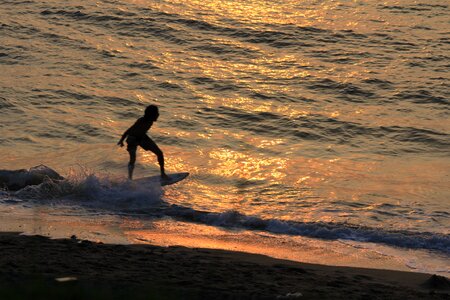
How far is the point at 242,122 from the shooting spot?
22.8 metres

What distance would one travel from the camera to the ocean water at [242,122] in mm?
14320

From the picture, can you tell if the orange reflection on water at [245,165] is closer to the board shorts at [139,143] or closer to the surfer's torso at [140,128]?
the board shorts at [139,143]

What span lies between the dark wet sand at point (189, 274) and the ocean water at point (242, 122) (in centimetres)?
87

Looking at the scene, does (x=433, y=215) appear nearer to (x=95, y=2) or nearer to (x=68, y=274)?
(x=68, y=274)

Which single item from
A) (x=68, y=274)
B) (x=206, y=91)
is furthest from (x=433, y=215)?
(x=206, y=91)

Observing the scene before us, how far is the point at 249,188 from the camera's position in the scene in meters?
17.1

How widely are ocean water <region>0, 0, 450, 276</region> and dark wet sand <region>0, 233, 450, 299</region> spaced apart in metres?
0.87

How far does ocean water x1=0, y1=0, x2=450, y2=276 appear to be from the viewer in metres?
14.3

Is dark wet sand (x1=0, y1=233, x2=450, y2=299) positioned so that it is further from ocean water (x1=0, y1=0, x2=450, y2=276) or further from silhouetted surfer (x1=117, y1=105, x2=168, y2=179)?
silhouetted surfer (x1=117, y1=105, x2=168, y2=179)

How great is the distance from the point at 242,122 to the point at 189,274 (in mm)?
12361

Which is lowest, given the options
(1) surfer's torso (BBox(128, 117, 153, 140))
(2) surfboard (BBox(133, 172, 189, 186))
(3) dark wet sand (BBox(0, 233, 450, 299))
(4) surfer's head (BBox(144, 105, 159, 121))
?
(2) surfboard (BBox(133, 172, 189, 186))

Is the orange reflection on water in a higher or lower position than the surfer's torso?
lower

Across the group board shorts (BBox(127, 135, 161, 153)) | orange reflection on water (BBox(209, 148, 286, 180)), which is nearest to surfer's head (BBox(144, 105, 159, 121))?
board shorts (BBox(127, 135, 161, 153))

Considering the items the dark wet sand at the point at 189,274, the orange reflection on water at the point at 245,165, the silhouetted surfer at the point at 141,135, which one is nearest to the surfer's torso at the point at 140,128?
the silhouetted surfer at the point at 141,135
